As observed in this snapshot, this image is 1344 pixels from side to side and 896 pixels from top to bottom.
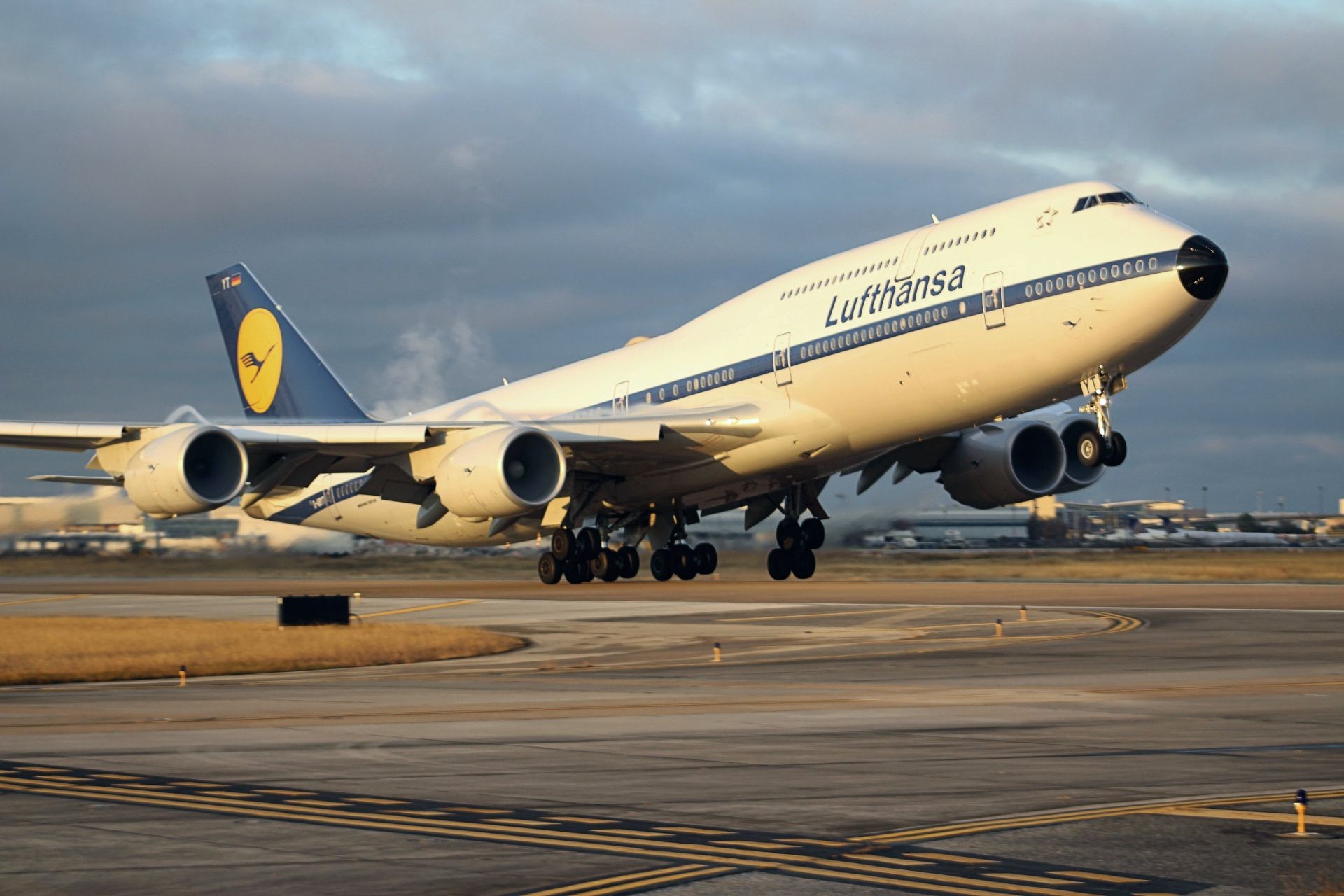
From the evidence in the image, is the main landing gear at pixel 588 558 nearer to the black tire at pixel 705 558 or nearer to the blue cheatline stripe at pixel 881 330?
the black tire at pixel 705 558

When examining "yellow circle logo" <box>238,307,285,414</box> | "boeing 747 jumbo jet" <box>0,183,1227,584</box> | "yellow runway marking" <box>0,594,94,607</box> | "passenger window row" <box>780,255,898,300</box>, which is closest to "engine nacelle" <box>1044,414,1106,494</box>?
"boeing 747 jumbo jet" <box>0,183,1227,584</box>

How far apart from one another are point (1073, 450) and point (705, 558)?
35.3 feet

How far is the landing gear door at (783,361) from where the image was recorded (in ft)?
112

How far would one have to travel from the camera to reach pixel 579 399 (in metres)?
41.0

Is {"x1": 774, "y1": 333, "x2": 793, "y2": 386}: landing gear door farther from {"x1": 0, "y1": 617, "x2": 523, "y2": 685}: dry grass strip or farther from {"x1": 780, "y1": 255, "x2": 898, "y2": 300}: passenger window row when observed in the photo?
{"x1": 0, "y1": 617, "x2": 523, "y2": 685}: dry grass strip

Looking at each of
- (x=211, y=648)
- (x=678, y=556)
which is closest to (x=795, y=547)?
(x=678, y=556)

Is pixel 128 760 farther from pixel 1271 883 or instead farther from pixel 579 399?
pixel 579 399

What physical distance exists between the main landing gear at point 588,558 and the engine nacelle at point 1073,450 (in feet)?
39.0

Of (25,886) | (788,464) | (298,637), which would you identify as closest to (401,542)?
(788,464)

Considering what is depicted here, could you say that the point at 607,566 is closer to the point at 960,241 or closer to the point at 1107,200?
the point at 960,241

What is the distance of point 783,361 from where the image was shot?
112 feet

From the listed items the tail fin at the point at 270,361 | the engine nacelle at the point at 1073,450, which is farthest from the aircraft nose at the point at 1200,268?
the tail fin at the point at 270,361

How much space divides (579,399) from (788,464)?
301 inches

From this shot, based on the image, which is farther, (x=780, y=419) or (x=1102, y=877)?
(x=780, y=419)
